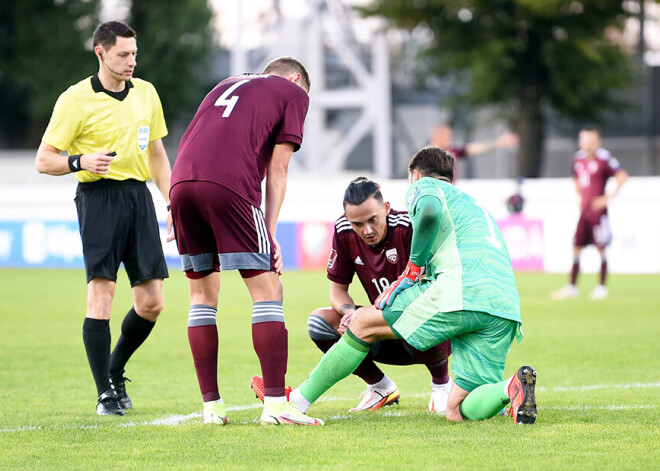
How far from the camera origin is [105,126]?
5859 mm

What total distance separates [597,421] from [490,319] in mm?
769

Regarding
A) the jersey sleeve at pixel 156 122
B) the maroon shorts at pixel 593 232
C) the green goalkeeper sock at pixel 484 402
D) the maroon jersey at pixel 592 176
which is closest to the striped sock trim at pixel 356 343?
the green goalkeeper sock at pixel 484 402

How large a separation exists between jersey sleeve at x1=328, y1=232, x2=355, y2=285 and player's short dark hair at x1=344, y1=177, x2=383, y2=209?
19.3 inches

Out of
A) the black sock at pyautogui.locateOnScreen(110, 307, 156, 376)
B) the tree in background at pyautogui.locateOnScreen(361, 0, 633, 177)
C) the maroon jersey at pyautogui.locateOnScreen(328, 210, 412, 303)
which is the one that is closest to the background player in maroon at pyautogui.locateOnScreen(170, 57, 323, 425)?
the maroon jersey at pyautogui.locateOnScreen(328, 210, 412, 303)

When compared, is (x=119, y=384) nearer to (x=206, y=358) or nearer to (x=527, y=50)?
(x=206, y=358)

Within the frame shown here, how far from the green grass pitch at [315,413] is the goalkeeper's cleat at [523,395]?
76 millimetres

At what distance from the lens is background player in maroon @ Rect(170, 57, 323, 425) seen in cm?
503

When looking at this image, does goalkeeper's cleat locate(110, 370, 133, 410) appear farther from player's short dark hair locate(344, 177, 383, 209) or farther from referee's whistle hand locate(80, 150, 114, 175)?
player's short dark hair locate(344, 177, 383, 209)

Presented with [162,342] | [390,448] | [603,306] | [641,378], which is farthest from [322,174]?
[390,448]

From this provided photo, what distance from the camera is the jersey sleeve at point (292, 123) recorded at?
5188mm

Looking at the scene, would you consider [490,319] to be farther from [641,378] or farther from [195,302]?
[641,378]

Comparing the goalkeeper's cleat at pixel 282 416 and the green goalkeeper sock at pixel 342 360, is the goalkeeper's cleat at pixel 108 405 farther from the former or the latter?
the green goalkeeper sock at pixel 342 360

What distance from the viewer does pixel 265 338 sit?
16.8 ft

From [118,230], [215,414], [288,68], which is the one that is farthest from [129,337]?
[288,68]
